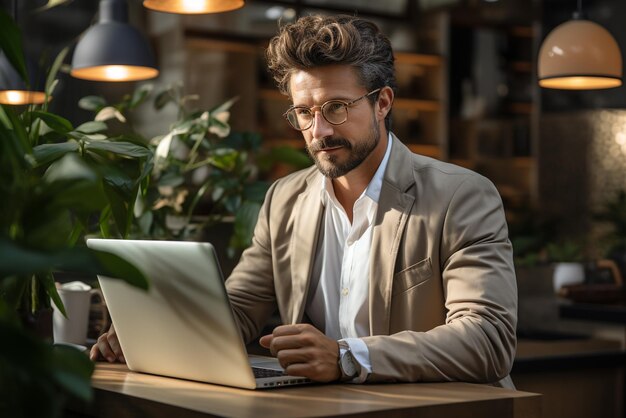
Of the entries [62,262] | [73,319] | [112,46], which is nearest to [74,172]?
[62,262]

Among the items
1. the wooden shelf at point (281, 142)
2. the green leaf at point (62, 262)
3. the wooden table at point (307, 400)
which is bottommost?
the wooden shelf at point (281, 142)

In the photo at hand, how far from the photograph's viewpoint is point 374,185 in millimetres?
2260

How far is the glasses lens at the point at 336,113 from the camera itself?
2.19 m

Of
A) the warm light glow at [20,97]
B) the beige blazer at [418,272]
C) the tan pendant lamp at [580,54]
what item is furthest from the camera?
the tan pendant lamp at [580,54]

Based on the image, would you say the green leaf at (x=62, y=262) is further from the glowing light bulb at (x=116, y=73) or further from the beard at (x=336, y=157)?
the glowing light bulb at (x=116, y=73)

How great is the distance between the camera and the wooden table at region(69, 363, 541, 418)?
4.76 feet

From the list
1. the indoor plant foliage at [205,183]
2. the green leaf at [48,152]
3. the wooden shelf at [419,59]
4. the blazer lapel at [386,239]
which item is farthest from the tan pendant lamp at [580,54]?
the wooden shelf at [419,59]

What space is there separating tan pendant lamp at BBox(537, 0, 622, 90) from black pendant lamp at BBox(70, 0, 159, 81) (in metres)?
1.59

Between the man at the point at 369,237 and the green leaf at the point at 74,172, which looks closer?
the green leaf at the point at 74,172

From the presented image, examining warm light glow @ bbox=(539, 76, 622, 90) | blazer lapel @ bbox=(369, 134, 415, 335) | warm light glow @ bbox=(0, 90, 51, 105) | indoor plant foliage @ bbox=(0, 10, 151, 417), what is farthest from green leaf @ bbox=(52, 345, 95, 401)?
warm light glow @ bbox=(539, 76, 622, 90)

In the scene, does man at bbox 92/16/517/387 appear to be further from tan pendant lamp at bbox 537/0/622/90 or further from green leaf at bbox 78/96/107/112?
tan pendant lamp at bbox 537/0/622/90

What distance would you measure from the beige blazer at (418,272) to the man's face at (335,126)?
0.09 m

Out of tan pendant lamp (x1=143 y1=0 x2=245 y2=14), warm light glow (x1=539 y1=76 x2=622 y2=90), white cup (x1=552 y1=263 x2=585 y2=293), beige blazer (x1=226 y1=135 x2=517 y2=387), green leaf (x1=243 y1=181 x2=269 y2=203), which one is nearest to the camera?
beige blazer (x1=226 y1=135 x2=517 y2=387)

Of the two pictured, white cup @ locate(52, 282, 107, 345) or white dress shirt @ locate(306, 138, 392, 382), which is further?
white cup @ locate(52, 282, 107, 345)
